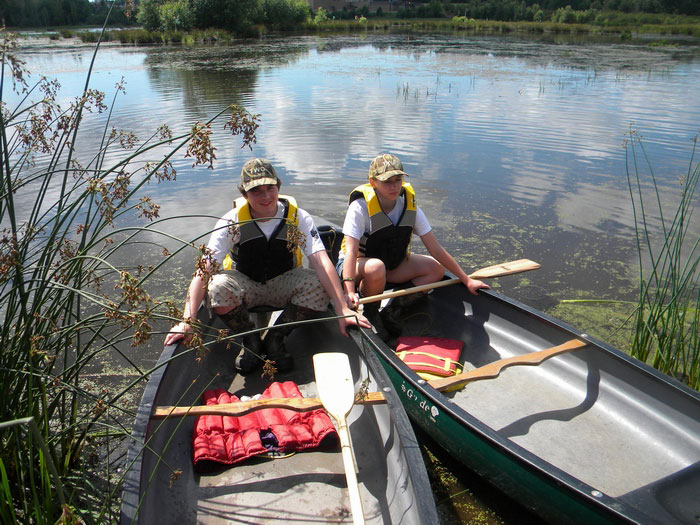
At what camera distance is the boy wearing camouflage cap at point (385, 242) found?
310 centimetres

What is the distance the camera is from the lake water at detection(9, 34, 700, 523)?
5012 millimetres

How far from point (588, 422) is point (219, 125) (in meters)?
7.94

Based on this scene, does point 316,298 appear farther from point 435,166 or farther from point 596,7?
point 596,7

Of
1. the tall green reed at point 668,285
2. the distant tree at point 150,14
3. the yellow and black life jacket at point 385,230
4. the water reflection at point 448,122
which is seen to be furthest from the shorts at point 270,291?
the distant tree at point 150,14

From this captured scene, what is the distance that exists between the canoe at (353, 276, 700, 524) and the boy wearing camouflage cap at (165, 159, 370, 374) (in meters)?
0.42

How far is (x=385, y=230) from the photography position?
128 inches

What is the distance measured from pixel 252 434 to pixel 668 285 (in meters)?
2.16

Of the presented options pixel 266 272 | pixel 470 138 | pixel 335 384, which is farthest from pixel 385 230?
pixel 470 138

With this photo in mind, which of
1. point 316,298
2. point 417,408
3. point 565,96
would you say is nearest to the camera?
point 417,408

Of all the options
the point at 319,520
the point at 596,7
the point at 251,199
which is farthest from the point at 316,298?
the point at 596,7

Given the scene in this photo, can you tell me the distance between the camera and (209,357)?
9.34ft

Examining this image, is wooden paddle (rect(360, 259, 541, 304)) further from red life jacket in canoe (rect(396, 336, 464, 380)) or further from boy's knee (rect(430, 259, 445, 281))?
red life jacket in canoe (rect(396, 336, 464, 380))

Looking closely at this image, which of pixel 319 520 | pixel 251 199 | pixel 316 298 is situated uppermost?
pixel 251 199

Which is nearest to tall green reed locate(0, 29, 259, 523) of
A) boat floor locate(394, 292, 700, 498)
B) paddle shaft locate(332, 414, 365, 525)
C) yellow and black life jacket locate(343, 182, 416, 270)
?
paddle shaft locate(332, 414, 365, 525)
